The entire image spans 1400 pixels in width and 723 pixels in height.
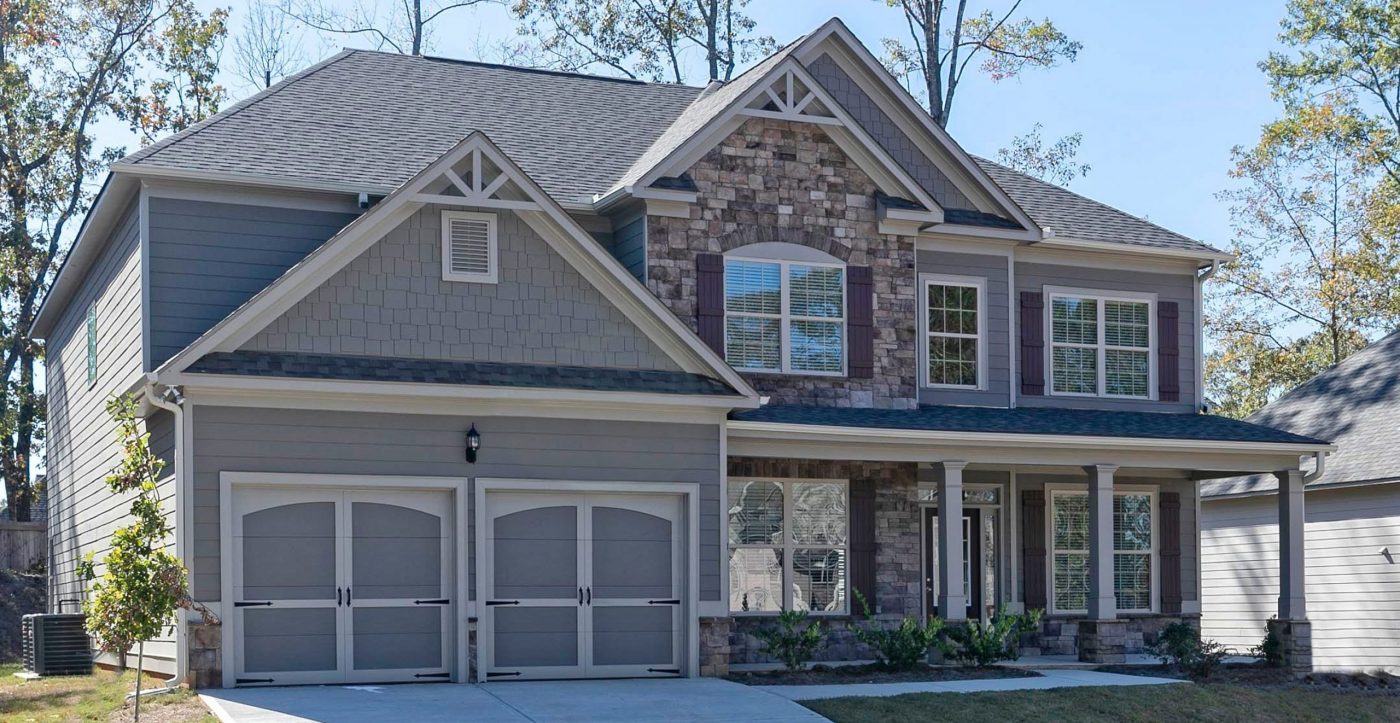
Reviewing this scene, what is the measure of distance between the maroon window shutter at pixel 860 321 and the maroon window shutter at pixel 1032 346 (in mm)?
2797

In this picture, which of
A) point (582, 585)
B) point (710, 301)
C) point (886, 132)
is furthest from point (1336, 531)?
point (582, 585)

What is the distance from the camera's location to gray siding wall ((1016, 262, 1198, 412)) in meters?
22.3

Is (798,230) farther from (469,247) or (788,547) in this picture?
(469,247)

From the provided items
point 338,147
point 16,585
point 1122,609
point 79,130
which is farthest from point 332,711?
point 79,130

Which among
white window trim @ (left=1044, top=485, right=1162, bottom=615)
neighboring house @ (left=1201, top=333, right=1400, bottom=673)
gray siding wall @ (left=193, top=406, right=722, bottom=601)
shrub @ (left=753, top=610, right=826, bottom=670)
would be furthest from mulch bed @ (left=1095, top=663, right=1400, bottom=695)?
gray siding wall @ (left=193, top=406, right=722, bottom=601)

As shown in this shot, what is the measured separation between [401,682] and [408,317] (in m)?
3.59

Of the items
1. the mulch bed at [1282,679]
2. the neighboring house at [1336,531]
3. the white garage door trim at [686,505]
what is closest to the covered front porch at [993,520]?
the mulch bed at [1282,679]

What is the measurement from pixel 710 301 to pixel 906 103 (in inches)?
164

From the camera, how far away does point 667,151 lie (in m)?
19.8

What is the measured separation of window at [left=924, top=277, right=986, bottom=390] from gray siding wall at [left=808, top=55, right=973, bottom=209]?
44.2 inches

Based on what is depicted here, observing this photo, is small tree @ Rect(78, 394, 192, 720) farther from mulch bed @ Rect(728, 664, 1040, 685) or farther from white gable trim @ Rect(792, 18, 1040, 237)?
white gable trim @ Rect(792, 18, 1040, 237)

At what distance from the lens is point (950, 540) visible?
19297 millimetres

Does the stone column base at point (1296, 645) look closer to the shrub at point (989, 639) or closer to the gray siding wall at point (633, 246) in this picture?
the shrub at point (989, 639)

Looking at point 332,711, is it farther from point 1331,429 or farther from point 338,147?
point 1331,429
